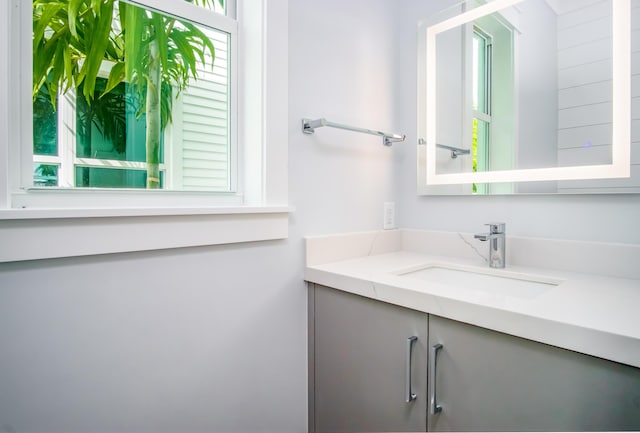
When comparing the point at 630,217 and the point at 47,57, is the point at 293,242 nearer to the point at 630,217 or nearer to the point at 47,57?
the point at 47,57

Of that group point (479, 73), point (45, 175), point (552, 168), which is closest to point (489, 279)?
point (552, 168)

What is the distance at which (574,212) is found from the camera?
110 cm

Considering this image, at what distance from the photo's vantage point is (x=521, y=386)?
72 centimetres

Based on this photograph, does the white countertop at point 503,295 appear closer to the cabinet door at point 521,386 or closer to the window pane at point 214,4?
the cabinet door at point 521,386

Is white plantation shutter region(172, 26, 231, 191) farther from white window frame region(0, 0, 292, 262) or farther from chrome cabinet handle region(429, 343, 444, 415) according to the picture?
chrome cabinet handle region(429, 343, 444, 415)

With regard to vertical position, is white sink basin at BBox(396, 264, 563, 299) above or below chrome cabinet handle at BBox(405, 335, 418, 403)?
above

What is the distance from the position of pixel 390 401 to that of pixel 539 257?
663mm

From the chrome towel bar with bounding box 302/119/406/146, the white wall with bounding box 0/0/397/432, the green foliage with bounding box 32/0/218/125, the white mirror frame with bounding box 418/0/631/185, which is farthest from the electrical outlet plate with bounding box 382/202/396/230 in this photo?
the green foliage with bounding box 32/0/218/125

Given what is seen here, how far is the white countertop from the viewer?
2.13 ft

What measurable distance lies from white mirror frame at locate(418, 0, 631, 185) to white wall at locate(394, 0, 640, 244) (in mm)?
60

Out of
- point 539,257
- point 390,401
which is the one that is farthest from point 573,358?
point 539,257

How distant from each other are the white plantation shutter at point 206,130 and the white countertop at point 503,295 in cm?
38

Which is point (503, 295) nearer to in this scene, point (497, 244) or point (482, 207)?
point (497, 244)

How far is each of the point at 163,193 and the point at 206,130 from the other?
0.76 feet
